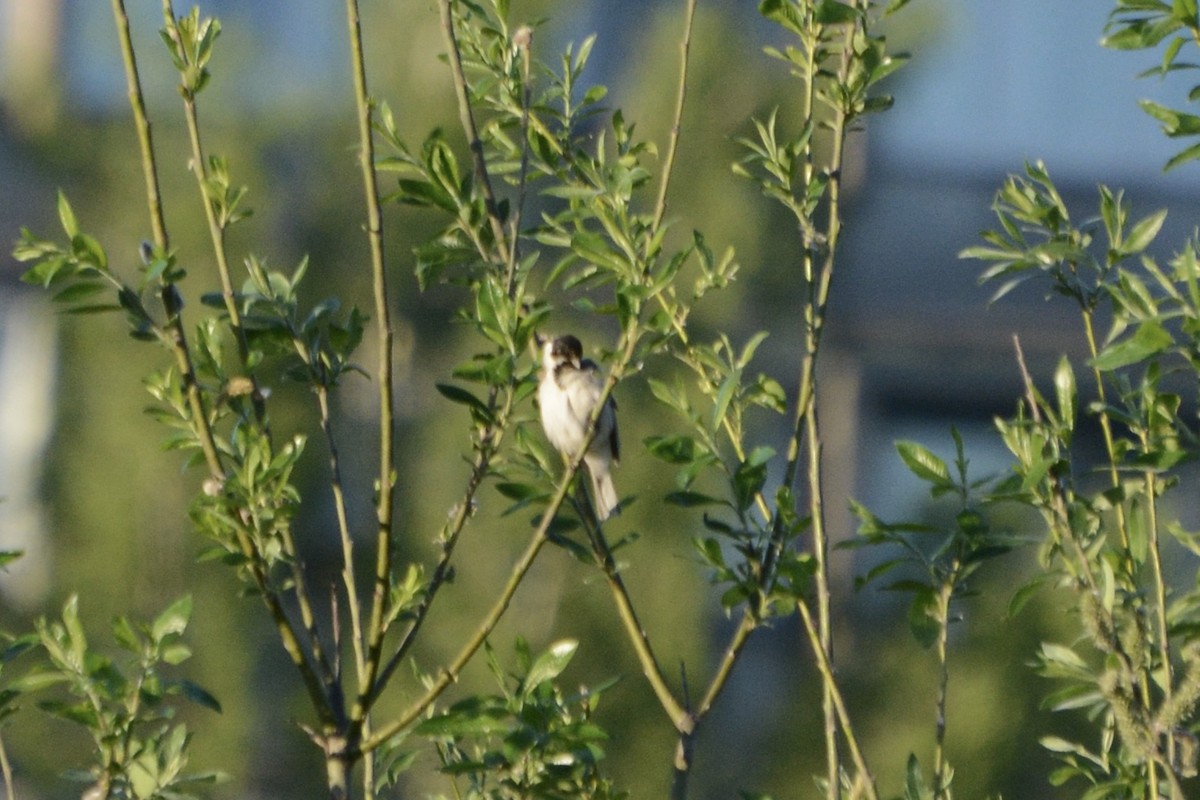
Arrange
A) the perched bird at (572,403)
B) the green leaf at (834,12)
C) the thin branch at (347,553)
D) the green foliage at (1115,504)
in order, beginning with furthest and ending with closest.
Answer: the perched bird at (572,403), the green leaf at (834,12), the thin branch at (347,553), the green foliage at (1115,504)

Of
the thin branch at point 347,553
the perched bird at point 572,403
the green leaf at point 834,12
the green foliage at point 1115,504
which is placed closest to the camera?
the green foliage at point 1115,504

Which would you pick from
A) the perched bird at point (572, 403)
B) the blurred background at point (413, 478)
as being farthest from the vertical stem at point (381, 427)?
the blurred background at point (413, 478)

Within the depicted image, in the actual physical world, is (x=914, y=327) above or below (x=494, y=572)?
above

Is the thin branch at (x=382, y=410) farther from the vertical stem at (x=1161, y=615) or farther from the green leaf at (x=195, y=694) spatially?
the vertical stem at (x=1161, y=615)

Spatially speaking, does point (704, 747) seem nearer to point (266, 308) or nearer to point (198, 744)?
point (198, 744)

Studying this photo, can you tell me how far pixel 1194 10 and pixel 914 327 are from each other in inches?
513

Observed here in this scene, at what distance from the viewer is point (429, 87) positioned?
9.16 m

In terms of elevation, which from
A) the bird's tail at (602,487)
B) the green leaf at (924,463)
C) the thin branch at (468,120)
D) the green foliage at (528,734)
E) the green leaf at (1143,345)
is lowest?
the green foliage at (528,734)

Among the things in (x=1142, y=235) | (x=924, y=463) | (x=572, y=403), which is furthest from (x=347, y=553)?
(x=572, y=403)

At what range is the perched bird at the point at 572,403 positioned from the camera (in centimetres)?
404

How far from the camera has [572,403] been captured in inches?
164

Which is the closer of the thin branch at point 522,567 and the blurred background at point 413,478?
the thin branch at point 522,567

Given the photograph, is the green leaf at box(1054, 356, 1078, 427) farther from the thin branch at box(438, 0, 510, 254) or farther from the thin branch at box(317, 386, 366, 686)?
the thin branch at box(317, 386, 366, 686)

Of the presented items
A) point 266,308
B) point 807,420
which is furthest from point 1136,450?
point 266,308
